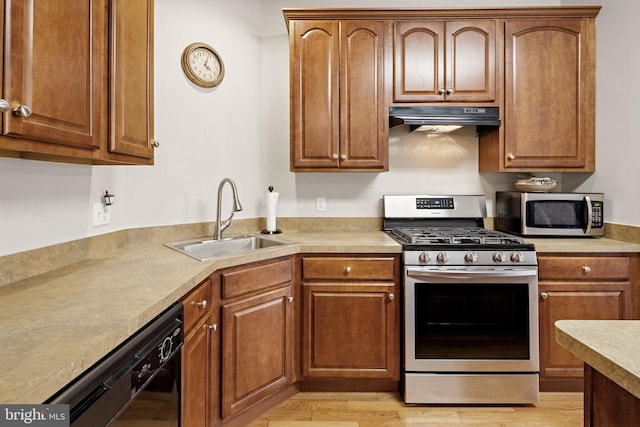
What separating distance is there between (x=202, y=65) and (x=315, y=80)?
0.73 m

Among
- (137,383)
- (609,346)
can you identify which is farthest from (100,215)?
(609,346)

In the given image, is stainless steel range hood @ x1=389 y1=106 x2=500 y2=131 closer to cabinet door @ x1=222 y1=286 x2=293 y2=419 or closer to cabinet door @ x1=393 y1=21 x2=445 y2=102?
cabinet door @ x1=393 y1=21 x2=445 y2=102

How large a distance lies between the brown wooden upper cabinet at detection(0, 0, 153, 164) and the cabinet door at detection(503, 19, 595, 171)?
7.19ft

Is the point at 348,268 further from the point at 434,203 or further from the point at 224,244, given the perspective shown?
the point at 434,203

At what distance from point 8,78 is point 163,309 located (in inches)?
27.7

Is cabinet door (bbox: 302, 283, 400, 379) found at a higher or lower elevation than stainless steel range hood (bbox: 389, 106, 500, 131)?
lower

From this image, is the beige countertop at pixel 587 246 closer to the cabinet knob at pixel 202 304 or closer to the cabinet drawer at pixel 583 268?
the cabinet drawer at pixel 583 268

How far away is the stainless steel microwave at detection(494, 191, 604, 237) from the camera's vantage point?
94.8 inches

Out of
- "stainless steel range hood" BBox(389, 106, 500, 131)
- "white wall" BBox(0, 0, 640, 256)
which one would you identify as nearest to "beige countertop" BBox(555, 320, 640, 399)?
"white wall" BBox(0, 0, 640, 256)

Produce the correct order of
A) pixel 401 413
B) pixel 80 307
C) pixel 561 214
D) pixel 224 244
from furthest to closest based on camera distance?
pixel 561 214 < pixel 224 244 < pixel 401 413 < pixel 80 307

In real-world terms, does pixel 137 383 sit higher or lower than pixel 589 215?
lower

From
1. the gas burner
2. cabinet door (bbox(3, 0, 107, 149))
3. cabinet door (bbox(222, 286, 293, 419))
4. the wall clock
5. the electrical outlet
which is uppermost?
the wall clock

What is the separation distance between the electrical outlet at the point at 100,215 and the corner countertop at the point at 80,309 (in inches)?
6.3

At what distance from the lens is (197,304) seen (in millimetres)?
1517
